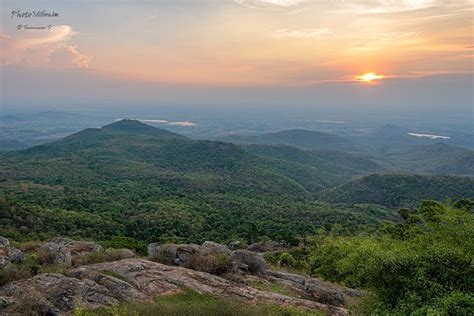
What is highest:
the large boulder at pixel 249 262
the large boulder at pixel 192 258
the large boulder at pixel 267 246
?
the large boulder at pixel 192 258

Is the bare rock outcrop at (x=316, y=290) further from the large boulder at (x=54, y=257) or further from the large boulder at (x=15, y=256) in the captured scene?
the large boulder at (x=15, y=256)

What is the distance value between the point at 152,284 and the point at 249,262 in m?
8.45

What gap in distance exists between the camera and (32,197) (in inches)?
2584

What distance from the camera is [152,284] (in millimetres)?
19016

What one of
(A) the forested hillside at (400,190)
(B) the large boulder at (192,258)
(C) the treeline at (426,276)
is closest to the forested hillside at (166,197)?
(A) the forested hillside at (400,190)

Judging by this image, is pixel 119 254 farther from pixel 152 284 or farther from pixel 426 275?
pixel 426 275

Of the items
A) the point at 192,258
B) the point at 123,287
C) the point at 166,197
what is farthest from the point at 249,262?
the point at 166,197

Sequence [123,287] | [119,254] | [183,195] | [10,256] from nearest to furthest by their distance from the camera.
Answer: [123,287]
[10,256]
[119,254]
[183,195]

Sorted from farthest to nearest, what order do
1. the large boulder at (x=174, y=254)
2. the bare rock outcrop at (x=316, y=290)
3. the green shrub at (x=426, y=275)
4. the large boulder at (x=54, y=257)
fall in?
1. the large boulder at (x=174, y=254)
2. the bare rock outcrop at (x=316, y=290)
3. the large boulder at (x=54, y=257)
4. the green shrub at (x=426, y=275)

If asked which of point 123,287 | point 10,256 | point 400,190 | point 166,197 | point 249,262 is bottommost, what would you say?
point 400,190

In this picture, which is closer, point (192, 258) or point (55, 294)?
point (55, 294)

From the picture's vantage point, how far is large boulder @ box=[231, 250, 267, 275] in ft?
80.5

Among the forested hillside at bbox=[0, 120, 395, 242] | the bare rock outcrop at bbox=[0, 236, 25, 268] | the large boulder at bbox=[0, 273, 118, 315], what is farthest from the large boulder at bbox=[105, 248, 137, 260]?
the forested hillside at bbox=[0, 120, 395, 242]

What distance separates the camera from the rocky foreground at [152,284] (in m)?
15.9
